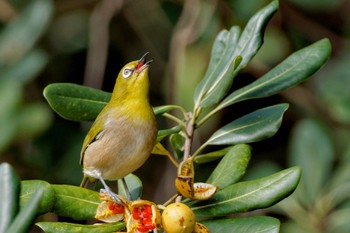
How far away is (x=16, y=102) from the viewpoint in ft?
14.1

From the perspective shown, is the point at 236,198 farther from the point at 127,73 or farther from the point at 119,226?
the point at 127,73

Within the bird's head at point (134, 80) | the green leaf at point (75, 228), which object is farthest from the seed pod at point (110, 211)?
the bird's head at point (134, 80)

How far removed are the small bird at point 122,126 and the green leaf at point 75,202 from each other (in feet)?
0.63

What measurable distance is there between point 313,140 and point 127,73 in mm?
2088

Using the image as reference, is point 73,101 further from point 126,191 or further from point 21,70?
point 21,70

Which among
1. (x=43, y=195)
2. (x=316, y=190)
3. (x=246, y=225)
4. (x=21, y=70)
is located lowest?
(x=316, y=190)

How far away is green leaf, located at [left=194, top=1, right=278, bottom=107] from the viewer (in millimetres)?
2088

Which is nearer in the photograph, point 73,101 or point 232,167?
point 232,167

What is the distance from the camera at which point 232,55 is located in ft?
7.48

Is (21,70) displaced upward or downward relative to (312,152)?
upward

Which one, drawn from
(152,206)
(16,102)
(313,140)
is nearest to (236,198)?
(152,206)

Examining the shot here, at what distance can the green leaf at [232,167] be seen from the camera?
199cm

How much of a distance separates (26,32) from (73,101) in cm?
263

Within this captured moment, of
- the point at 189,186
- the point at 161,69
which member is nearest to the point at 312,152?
the point at 161,69
